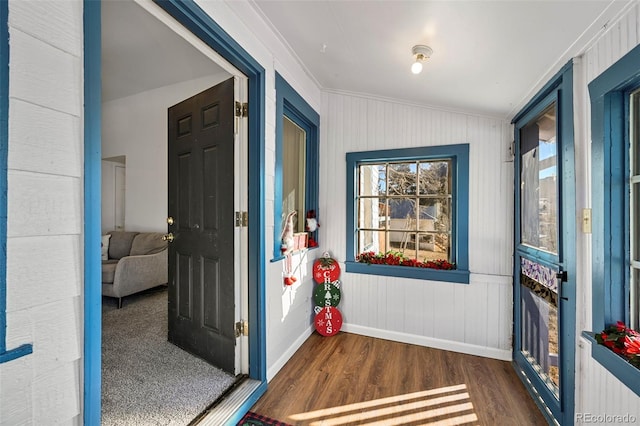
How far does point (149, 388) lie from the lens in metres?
1.84

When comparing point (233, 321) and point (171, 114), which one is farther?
point (171, 114)

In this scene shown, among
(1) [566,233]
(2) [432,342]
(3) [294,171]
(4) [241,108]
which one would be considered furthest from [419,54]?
(2) [432,342]

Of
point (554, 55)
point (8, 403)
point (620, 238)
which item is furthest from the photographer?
point (554, 55)

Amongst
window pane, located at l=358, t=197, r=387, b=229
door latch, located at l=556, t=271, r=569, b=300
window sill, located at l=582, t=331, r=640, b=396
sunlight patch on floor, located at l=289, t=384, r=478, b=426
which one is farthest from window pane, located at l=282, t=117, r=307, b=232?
window sill, located at l=582, t=331, r=640, b=396

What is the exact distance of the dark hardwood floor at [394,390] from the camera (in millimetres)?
1718

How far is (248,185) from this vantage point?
192 cm

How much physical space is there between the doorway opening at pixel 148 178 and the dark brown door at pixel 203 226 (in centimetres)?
7

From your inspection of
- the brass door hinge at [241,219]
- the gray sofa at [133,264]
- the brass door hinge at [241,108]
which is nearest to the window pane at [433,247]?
the brass door hinge at [241,219]

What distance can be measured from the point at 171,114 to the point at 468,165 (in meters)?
2.67

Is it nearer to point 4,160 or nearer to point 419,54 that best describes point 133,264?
point 4,160

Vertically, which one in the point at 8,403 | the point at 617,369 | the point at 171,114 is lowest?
the point at 617,369

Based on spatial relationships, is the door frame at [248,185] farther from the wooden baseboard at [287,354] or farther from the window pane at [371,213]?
the window pane at [371,213]

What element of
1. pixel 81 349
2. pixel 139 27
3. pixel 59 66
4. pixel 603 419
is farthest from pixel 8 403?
pixel 139 27

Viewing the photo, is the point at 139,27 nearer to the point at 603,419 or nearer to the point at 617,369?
the point at 617,369
